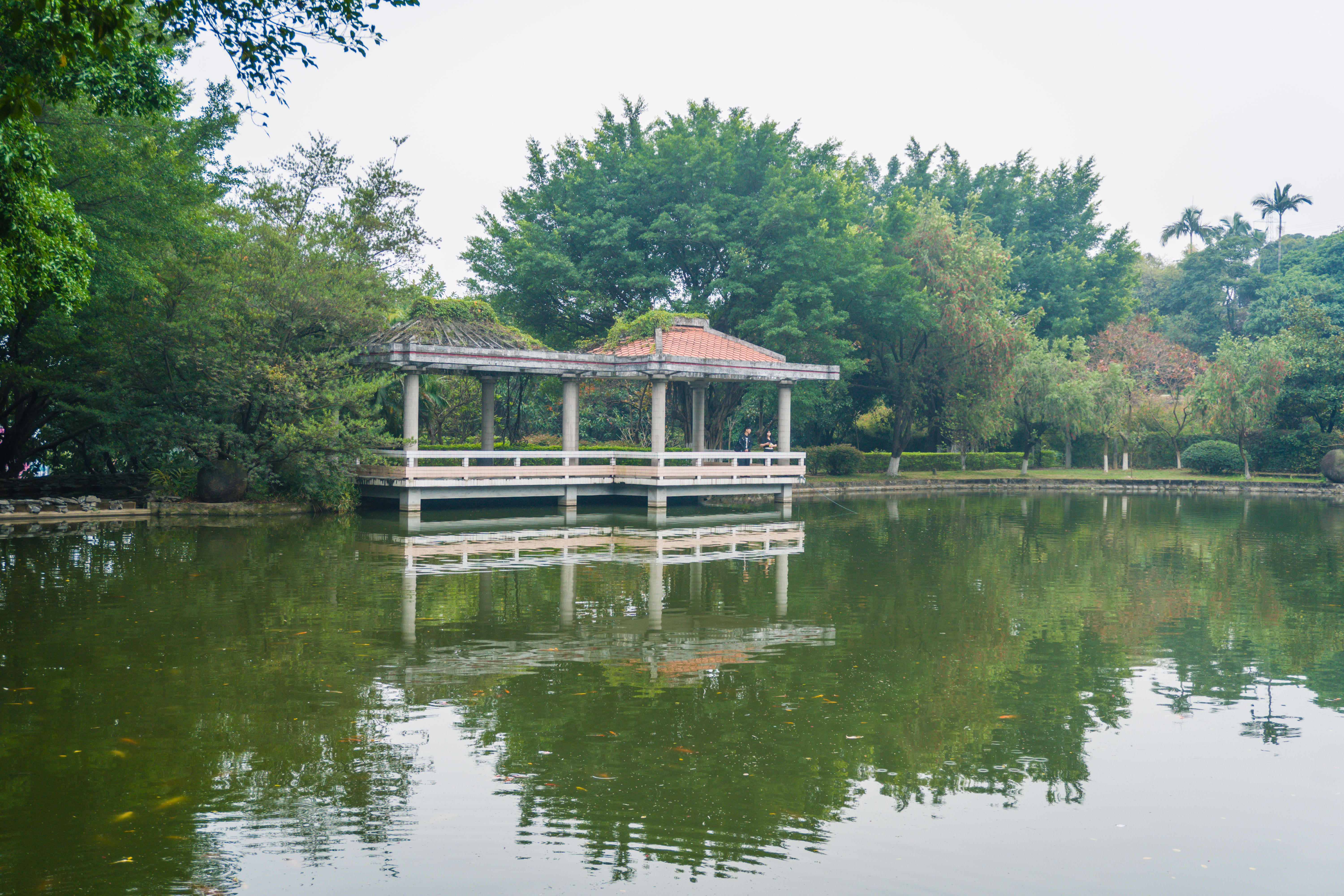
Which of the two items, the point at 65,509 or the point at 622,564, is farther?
the point at 65,509

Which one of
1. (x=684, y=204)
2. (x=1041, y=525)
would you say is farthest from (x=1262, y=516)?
(x=684, y=204)

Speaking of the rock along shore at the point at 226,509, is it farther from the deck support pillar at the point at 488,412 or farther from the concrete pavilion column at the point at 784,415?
the concrete pavilion column at the point at 784,415

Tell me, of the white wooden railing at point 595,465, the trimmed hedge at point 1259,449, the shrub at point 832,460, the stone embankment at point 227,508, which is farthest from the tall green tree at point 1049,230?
the stone embankment at point 227,508

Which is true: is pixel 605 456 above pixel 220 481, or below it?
above

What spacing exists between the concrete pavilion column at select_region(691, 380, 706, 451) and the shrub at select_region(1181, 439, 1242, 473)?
902 inches

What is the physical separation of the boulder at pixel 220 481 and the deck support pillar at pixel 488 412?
629 cm

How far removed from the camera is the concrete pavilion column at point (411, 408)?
23.4 metres

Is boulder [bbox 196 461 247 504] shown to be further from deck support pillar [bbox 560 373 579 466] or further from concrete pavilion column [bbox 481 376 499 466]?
deck support pillar [bbox 560 373 579 466]

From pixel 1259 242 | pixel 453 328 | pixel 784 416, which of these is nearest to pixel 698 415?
pixel 784 416

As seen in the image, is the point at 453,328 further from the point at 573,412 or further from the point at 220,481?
the point at 220,481

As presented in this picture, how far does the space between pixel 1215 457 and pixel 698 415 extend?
23.4 m

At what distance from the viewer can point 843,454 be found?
37.2 meters

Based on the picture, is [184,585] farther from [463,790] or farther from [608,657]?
[463,790]

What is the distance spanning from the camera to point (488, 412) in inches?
1079
